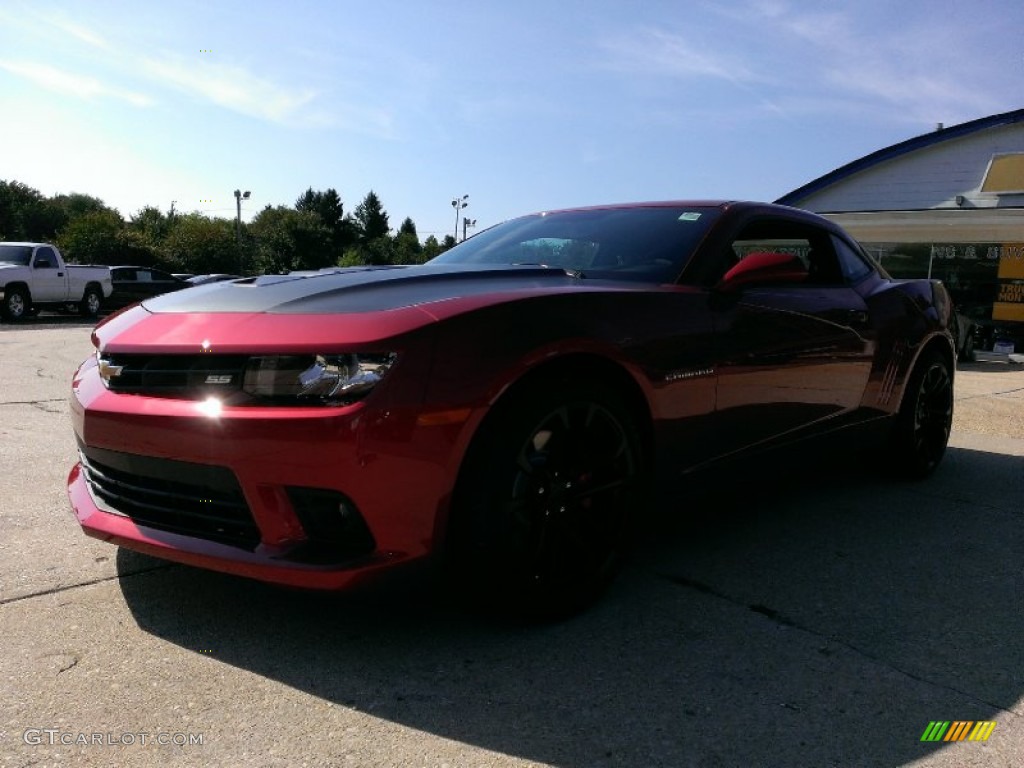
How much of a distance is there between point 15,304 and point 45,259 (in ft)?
4.98

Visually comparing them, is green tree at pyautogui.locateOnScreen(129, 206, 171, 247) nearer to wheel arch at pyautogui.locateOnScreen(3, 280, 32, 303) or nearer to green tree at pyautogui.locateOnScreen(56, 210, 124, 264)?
green tree at pyautogui.locateOnScreen(56, 210, 124, 264)

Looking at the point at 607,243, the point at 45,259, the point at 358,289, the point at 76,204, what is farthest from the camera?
the point at 76,204

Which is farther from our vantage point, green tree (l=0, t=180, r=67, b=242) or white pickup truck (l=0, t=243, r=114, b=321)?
green tree (l=0, t=180, r=67, b=242)

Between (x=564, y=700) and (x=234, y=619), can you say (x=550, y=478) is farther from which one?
(x=234, y=619)

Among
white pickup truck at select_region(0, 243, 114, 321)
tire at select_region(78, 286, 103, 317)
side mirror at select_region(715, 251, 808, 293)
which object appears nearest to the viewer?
side mirror at select_region(715, 251, 808, 293)

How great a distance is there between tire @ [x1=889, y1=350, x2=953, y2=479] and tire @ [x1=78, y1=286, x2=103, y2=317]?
2107 cm

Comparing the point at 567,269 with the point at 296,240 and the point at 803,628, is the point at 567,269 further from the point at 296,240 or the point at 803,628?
the point at 296,240

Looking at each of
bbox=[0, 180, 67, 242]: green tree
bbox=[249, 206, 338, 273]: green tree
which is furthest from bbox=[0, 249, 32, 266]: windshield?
bbox=[249, 206, 338, 273]: green tree

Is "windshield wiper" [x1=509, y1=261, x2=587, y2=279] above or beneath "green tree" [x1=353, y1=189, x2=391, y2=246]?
beneath

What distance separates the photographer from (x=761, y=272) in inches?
119

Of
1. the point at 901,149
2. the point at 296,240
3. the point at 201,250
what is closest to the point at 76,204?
the point at 296,240

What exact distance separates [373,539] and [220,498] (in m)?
0.44

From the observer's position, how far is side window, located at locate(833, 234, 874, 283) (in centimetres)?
404

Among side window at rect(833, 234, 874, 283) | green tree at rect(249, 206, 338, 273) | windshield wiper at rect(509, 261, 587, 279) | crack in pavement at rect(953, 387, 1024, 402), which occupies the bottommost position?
crack in pavement at rect(953, 387, 1024, 402)
